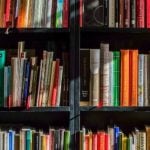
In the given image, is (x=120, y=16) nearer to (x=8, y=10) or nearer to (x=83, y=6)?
(x=83, y=6)

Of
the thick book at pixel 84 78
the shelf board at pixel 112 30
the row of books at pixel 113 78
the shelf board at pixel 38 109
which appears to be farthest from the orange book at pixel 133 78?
the shelf board at pixel 38 109

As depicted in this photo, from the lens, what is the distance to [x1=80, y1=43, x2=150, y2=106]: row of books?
1.71 metres

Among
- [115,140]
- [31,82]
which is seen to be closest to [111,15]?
[31,82]

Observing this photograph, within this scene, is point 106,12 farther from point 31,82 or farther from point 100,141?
point 100,141

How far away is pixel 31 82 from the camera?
1.68 meters

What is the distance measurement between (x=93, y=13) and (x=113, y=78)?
0.34 metres

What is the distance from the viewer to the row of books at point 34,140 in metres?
1.69

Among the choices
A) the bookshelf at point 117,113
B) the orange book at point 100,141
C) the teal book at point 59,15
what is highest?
the teal book at point 59,15

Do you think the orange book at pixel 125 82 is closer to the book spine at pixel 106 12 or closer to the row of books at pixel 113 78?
the row of books at pixel 113 78

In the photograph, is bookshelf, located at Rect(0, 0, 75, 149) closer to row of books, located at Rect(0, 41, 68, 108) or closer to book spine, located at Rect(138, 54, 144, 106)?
row of books, located at Rect(0, 41, 68, 108)

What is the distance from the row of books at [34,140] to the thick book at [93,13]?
549 mm

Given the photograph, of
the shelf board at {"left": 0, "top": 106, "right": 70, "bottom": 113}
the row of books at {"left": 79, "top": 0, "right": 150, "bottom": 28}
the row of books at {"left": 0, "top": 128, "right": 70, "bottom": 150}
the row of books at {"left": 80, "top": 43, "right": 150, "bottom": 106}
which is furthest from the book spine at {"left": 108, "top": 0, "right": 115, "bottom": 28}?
the row of books at {"left": 0, "top": 128, "right": 70, "bottom": 150}

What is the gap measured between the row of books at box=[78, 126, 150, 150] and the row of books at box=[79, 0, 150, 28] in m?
0.53

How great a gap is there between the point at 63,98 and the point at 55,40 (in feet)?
1.21
